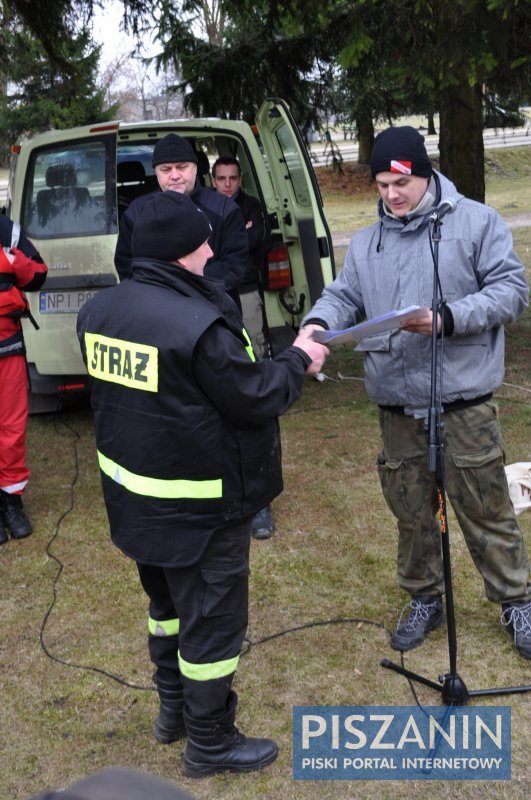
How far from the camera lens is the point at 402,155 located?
3.42 metres

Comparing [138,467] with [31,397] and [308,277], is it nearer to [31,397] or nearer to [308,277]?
[308,277]

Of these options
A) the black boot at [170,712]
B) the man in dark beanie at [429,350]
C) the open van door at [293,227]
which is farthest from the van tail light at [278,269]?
the black boot at [170,712]

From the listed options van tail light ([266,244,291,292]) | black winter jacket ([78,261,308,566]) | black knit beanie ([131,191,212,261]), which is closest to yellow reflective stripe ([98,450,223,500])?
black winter jacket ([78,261,308,566])

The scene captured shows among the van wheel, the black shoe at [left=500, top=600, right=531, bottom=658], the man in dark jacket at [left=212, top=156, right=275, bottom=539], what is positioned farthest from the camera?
the van wheel

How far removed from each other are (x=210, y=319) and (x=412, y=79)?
462 cm

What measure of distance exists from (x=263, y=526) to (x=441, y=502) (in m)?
1.86

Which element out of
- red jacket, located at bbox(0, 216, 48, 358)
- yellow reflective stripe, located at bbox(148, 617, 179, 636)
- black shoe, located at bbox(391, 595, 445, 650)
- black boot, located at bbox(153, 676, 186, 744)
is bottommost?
black shoe, located at bbox(391, 595, 445, 650)

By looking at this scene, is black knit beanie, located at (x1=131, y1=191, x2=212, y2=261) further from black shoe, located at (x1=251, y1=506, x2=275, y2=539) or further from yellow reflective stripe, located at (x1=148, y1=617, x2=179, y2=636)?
black shoe, located at (x1=251, y1=506, x2=275, y2=539)

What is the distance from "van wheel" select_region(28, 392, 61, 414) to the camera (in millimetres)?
7449

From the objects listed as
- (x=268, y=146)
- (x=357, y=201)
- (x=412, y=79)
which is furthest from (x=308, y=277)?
(x=357, y=201)

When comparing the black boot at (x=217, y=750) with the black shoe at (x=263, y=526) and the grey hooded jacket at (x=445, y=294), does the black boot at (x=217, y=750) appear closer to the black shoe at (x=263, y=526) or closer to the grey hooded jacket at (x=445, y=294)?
the grey hooded jacket at (x=445, y=294)

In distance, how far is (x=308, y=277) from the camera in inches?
277

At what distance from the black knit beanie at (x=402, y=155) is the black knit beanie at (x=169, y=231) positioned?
2.79ft

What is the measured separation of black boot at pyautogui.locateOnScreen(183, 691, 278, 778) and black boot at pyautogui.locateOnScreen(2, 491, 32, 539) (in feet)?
7.87
